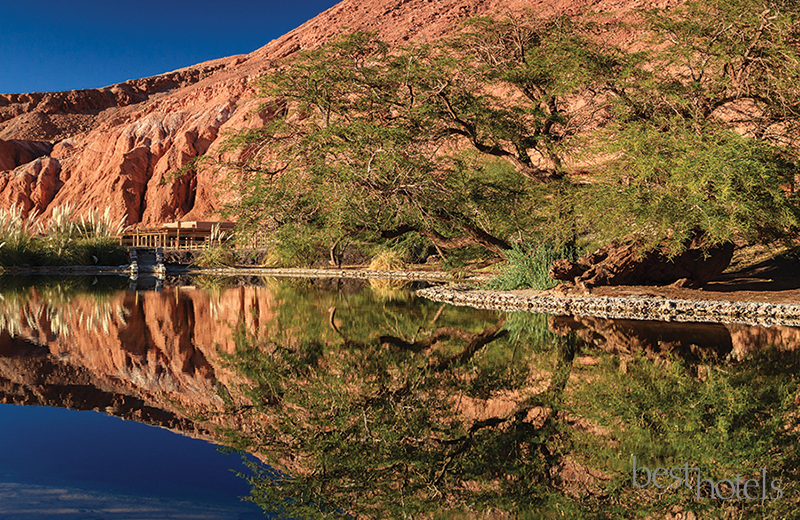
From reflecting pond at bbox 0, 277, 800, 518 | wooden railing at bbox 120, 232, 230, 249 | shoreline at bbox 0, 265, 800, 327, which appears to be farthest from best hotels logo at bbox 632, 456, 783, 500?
wooden railing at bbox 120, 232, 230, 249

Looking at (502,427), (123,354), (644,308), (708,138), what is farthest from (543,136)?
(502,427)

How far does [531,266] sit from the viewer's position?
49.8 ft

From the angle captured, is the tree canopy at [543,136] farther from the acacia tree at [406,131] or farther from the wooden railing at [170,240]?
the wooden railing at [170,240]

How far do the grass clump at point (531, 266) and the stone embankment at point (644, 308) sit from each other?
1.12 meters

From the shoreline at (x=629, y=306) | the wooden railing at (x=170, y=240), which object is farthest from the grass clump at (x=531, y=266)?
the wooden railing at (x=170, y=240)

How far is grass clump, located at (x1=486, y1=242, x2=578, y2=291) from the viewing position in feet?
48.8

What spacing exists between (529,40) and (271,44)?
234ft

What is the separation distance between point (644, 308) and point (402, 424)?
8497 millimetres

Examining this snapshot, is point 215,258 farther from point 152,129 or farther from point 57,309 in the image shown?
point 152,129

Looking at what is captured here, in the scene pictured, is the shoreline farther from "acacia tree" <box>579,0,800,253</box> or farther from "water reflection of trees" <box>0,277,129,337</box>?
"water reflection of trees" <box>0,277,129,337</box>

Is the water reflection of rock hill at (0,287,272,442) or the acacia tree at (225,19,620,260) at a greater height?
the acacia tree at (225,19,620,260)

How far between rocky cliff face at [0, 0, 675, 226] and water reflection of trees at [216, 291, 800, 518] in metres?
46.5

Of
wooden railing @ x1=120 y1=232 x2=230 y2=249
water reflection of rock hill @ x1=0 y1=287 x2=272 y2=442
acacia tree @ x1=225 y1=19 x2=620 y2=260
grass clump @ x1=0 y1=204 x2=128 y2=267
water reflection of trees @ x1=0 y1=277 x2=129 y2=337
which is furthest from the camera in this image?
wooden railing @ x1=120 y1=232 x2=230 y2=249

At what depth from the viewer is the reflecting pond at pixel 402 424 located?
326cm
